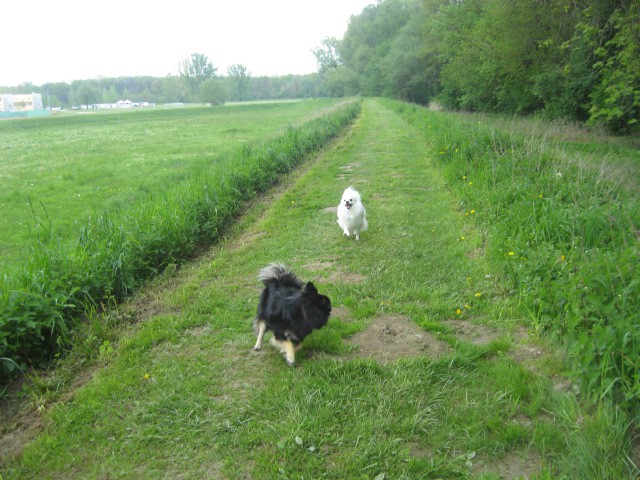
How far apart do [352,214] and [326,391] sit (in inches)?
141

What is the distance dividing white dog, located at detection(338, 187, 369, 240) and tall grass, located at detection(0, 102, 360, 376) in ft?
7.38

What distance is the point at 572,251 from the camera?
4.24 m

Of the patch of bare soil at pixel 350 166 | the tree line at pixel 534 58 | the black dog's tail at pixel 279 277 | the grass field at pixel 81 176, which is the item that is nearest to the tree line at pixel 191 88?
the tree line at pixel 534 58

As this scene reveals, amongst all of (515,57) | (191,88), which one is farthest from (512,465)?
(191,88)

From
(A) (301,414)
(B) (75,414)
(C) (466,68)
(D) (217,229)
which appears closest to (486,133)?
(D) (217,229)

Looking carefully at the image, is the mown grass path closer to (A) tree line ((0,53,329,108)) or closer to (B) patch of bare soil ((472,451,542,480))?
(B) patch of bare soil ((472,451,542,480))

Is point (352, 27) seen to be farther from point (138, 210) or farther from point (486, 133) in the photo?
point (138, 210)

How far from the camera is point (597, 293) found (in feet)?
11.3

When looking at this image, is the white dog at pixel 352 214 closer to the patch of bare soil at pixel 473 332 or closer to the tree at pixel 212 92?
the patch of bare soil at pixel 473 332

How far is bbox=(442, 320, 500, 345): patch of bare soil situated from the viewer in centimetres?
410

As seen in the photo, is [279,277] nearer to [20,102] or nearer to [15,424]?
[15,424]

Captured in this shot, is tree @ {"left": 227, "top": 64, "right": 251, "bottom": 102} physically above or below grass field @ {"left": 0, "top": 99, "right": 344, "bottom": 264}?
above

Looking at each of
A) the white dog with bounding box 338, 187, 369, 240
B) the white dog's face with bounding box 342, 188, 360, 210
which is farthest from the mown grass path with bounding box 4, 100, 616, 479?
the white dog's face with bounding box 342, 188, 360, 210

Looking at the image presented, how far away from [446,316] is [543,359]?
42.2 inches
